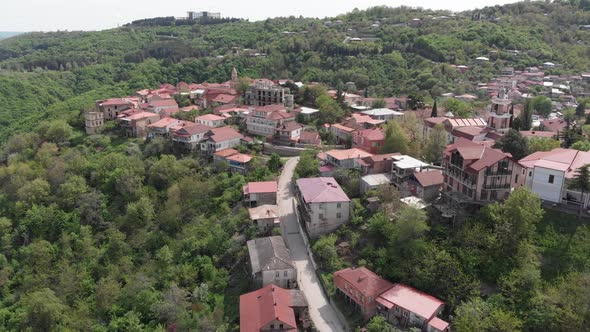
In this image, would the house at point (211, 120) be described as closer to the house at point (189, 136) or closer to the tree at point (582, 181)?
the house at point (189, 136)

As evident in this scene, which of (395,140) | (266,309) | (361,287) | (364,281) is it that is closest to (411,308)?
(361,287)

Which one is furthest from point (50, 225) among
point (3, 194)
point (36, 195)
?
point (3, 194)

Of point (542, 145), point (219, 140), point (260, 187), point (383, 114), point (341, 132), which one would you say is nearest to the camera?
point (542, 145)

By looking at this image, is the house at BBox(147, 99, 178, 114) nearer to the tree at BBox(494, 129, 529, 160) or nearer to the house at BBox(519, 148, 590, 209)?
the tree at BBox(494, 129, 529, 160)

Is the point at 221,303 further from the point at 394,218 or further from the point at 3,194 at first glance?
the point at 3,194

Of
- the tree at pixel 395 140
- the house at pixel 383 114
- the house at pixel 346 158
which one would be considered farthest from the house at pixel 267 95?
the tree at pixel 395 140

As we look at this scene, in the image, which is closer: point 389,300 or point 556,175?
point 389,300

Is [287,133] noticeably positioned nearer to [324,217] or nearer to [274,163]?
[274,163]
